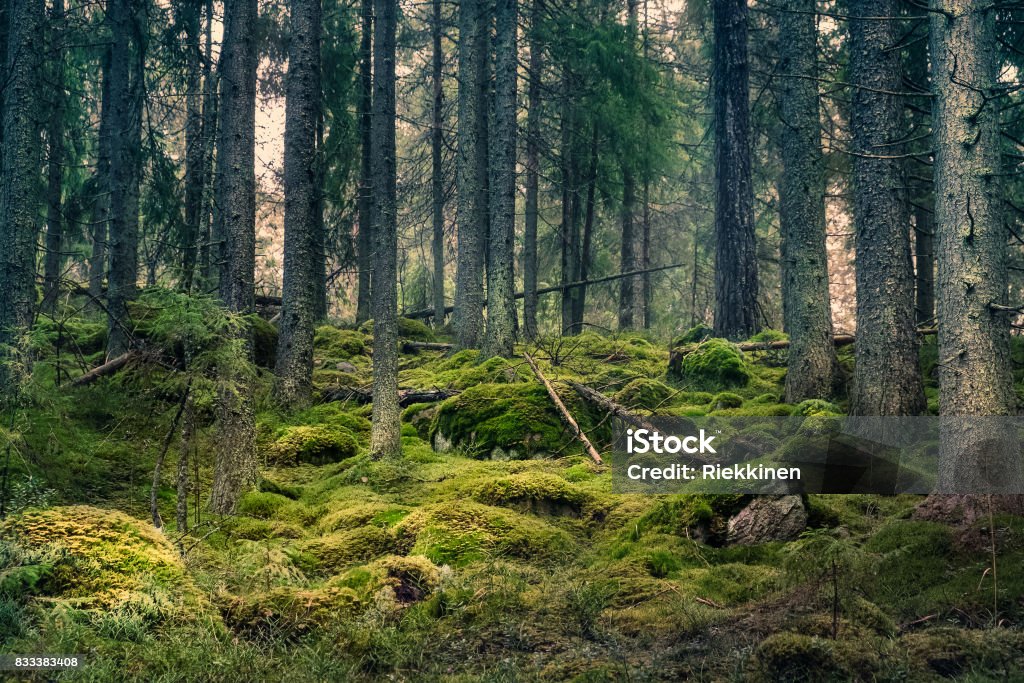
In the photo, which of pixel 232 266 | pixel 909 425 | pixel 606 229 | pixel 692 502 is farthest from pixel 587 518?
pixel 606 229

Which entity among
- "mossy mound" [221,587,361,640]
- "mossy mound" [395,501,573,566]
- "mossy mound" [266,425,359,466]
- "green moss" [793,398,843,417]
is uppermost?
"green moss" [793,398,843,417]

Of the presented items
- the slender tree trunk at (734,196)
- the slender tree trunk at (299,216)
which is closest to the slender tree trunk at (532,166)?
the slender tree trunk at (734,196)

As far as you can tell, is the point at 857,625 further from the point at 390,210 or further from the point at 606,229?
the point at 606,229

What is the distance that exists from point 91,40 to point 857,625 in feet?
60.1

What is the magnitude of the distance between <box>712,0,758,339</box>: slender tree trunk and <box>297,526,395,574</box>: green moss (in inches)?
403

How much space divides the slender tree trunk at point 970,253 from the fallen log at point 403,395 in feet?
23.7

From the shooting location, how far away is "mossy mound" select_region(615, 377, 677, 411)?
1137cm

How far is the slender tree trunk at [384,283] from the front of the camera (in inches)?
398

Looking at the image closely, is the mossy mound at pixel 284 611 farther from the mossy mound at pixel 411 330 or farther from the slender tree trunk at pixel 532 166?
the mossy mound at pixel 411 330

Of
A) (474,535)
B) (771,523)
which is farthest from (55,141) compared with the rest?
(771,523)

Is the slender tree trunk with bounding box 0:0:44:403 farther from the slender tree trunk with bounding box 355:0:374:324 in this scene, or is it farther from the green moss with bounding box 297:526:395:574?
the slender tree trunk with bounding box 355:0:374:324

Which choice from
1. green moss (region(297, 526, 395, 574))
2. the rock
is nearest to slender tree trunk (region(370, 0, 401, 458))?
green moss (region(297, 526, 395, 574))

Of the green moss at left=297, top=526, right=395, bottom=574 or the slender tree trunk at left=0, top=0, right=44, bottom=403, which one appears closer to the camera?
the green moss at left=297, top=526, right=395, bottom=574

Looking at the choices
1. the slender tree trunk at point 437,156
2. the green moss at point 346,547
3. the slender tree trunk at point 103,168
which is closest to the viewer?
the green moss at point 346,547
